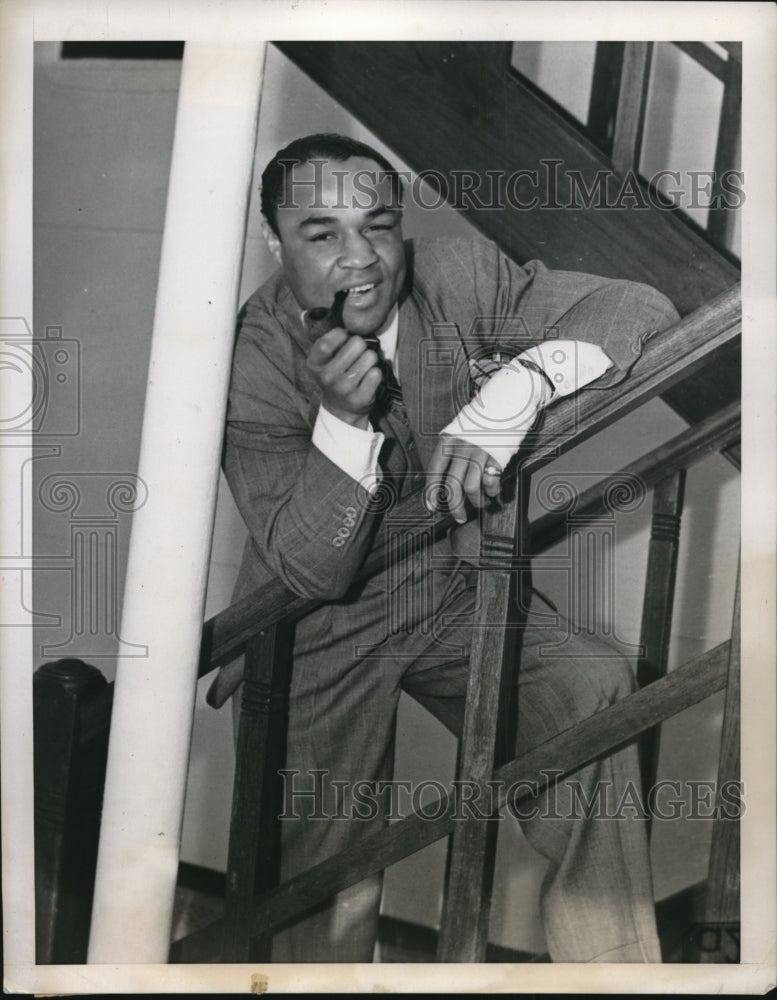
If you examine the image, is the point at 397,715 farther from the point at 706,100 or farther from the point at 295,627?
the point at 706,100

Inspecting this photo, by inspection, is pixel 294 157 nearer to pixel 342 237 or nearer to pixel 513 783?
pixel 342 237

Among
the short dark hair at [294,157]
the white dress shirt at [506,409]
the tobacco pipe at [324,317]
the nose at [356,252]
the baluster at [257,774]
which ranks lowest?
the baluster at [257,774]

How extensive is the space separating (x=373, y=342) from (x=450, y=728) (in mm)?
536

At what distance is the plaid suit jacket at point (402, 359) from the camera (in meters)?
1.42

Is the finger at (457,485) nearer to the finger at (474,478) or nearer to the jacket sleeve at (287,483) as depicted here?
the finger at (474,478)

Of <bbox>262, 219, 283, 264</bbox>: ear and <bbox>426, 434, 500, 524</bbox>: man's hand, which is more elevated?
<bbox>262, 219, 283, 264</bbox>: ear

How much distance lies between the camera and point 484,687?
143 cm

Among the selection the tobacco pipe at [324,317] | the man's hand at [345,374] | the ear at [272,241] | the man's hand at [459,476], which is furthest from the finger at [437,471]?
the ear at [272,241]

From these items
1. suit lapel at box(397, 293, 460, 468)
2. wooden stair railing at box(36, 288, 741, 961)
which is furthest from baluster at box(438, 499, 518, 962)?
suit lapel at box(397, 293, 460, 468)

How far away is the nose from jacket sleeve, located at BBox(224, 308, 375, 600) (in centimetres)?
13

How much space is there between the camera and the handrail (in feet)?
4.60

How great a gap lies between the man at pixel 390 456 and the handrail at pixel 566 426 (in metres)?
0.02

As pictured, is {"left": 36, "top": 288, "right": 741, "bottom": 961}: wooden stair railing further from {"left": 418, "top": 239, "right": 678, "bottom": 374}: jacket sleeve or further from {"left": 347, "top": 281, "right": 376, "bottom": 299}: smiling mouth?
{"left": 347, "top": 281, "right": 376, "bottom": 299}: smiling mouth

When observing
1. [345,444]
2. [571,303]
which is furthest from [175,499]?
[571,303]
